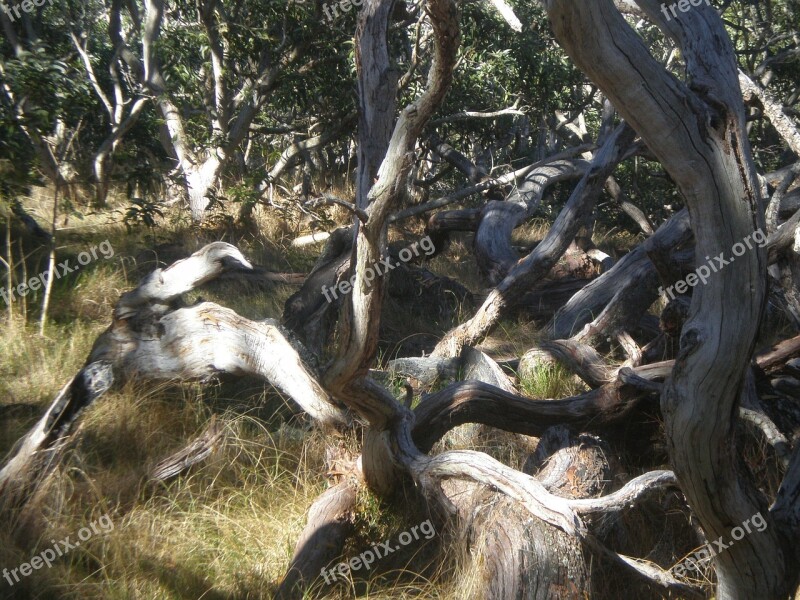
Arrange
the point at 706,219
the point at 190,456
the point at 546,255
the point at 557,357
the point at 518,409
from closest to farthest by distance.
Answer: the point at 706,219 → the point at 190,456 → the point at 518,409 → the point at 557,357 → the point at 546,255

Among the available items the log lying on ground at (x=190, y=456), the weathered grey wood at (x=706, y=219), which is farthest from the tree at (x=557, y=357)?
the log lying on ground at (x=190, y=456)

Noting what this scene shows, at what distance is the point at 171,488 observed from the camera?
149 inches

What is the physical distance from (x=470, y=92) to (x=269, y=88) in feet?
8.78

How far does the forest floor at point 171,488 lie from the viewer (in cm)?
329

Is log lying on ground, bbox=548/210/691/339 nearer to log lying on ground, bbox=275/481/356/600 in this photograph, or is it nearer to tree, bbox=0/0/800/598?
tree, bbox=0/0/800/598

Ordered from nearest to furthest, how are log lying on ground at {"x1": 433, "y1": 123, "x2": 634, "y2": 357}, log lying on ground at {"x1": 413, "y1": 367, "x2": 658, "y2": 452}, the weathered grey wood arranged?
the weathered grey wood
log lying on ground at {"x1": 413, "y1": 367, "x2": 658, "y2": 452}
log lying on ground at {"x1": 433, "y1": 123, "x2": 634, "y2": 357}

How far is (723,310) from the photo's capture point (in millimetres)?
2523

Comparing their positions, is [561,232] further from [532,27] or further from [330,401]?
[532,27]

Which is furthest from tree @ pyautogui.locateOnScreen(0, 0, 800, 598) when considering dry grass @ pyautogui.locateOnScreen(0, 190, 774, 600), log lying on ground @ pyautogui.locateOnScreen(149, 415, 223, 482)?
log lying on ground @ pyautogui.locateOnScreen(149, 415, 223, 482)

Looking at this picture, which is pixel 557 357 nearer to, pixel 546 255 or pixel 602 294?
pixel 602 294

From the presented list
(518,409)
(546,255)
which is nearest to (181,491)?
(518,409)

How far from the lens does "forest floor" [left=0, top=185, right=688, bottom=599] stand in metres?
3.29

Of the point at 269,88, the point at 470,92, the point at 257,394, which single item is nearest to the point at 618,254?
the point at 470,92

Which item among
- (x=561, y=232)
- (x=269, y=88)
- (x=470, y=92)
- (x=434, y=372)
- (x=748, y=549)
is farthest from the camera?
(x=470, y=92)
